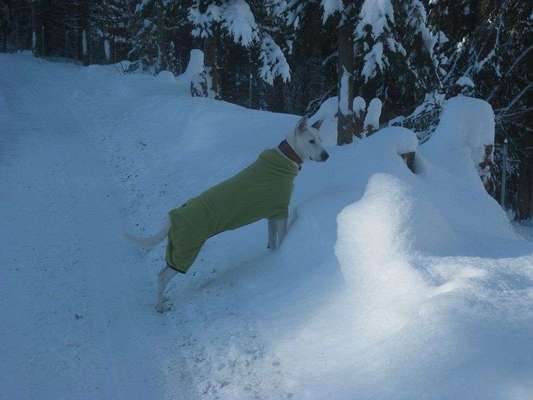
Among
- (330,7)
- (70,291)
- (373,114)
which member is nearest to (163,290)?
(70,291)

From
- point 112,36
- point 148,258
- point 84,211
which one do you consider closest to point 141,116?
point 84,211

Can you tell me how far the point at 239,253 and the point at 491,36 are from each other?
1096 centimetres

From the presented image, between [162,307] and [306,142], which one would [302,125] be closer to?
[306,142]

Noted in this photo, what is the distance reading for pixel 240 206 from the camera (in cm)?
541

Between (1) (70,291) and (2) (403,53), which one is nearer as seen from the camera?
(1) (70,291)

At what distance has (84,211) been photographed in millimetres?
7844

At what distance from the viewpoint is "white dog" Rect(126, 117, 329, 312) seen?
5145 millimetres

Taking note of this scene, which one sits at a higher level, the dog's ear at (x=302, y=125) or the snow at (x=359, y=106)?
the dog's ear at (x=302, y=125)

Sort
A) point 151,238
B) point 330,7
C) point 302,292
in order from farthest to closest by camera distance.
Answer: point 330,7 < point 151,238 < point 302,292

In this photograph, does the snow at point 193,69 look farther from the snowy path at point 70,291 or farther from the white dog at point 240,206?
the white dog at point 240,206

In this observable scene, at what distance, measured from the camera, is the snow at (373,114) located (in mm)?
10742

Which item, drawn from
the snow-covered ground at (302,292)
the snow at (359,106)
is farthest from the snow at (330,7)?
the snow-covered ground at (302,292)

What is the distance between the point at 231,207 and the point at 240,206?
0.11 meters

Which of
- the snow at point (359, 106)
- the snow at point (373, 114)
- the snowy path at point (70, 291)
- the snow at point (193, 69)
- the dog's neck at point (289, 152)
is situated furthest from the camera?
the snow at point (193, 69)
